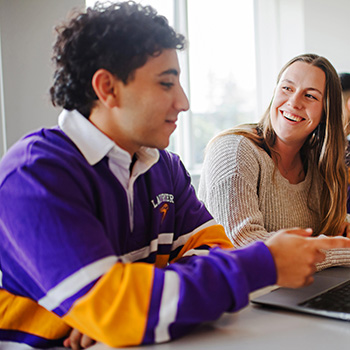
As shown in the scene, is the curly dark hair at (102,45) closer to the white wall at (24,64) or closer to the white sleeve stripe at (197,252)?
the white sleeve stripe at (197,252)

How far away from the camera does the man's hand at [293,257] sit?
2.78 feet

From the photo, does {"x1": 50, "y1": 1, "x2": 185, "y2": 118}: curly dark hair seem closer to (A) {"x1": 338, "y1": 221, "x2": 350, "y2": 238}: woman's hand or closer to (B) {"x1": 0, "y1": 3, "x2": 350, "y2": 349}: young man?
(B) {"x1": 0, "y1": 3, "x2": 350, "y2": 349}: young man

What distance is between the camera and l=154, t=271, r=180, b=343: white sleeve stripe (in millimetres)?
759

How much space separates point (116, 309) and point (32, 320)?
0.88 feet

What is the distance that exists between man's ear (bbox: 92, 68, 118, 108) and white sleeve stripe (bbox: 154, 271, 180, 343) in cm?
39

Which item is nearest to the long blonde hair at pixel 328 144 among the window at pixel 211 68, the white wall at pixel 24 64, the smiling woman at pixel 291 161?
the smiling woman at pixel 291 161

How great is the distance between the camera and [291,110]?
1771 millimetres

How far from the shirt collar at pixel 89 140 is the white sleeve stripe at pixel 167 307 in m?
0.30

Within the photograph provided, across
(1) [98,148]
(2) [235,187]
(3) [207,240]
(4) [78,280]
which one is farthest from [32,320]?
(2) [235,187]

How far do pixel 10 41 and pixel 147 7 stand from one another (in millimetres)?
966

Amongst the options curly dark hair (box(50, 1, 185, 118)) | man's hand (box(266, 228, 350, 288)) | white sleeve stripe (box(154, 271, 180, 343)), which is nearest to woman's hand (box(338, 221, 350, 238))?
man's hand (box(266, 228, 350, 288))

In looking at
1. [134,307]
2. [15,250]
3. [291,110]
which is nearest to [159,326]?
[134,307]

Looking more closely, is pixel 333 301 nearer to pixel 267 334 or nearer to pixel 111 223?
pixel 267 334

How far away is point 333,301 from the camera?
937 mm
